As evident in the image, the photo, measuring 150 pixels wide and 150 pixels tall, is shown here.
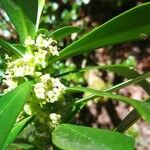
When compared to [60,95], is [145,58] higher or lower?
lower

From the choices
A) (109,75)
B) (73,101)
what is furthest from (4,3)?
(109,75)

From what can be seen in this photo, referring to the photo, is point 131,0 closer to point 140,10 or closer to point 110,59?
point 110,59

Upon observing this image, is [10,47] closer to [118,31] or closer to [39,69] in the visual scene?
[39,69]

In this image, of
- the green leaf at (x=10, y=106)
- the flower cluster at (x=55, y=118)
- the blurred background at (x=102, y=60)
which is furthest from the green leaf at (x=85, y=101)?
the blurred background at (x=102, y=60)

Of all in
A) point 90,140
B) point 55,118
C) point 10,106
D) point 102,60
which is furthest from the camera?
point 102,60

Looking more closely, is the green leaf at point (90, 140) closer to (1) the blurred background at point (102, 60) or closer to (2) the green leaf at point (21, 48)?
(2) the green leaf at point (21, 48)

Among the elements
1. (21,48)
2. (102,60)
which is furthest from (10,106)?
(102,60)
